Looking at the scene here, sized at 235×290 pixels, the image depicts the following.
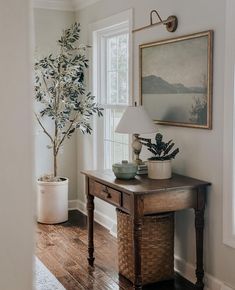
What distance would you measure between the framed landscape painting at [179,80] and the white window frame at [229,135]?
0.16 meters

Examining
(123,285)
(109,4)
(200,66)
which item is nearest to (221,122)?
(200,66)

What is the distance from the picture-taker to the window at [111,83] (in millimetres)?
4059

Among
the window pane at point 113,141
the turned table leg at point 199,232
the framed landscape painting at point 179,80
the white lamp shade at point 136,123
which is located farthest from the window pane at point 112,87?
the turned table leg at point 199,232

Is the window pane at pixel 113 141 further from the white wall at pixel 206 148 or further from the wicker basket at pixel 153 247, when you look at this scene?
the wicker basket at pixel 153 247

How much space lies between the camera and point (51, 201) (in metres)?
4.54

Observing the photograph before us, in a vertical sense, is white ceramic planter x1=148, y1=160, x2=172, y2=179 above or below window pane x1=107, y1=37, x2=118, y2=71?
below

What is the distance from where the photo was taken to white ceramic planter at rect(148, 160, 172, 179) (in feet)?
9.68

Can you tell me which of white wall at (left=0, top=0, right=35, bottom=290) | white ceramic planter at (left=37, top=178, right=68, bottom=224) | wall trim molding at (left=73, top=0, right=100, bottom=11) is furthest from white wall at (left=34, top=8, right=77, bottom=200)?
white wall at (left=0, top=0, right=35, bottom=290)

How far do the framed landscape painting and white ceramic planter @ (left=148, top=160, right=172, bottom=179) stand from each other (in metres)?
0.32

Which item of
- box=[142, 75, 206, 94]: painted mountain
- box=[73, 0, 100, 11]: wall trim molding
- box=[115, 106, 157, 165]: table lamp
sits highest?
box=[73, 0, 100, 11]: wall trim molding

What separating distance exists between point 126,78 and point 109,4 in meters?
0.73

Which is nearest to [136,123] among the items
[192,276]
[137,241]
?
[137,241]

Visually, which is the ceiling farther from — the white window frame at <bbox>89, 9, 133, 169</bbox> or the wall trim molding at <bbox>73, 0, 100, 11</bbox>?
the white window frame at <bbox>89, 9, 133, 169</bbox>

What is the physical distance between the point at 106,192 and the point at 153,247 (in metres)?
0.49
